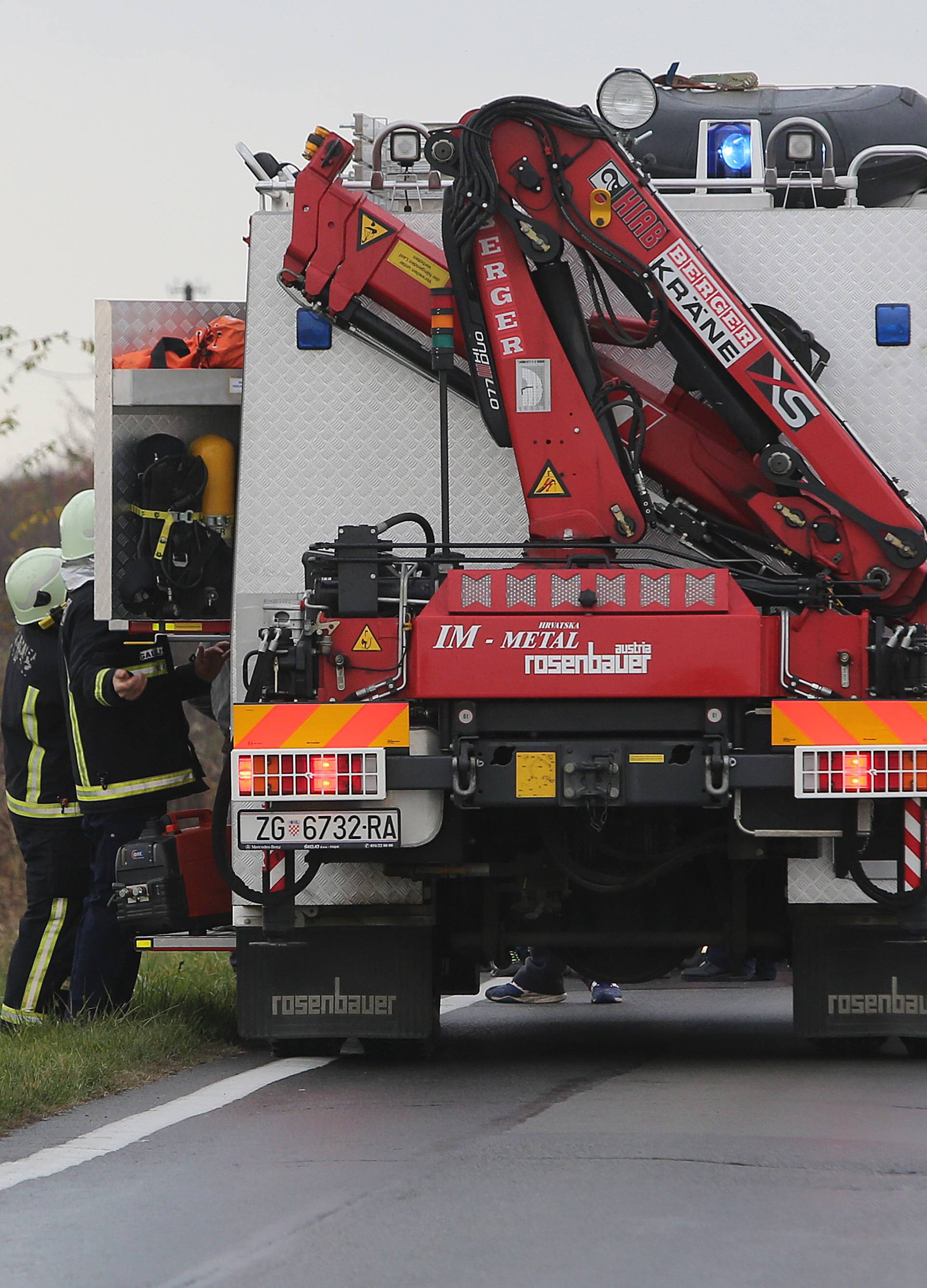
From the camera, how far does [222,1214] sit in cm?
497

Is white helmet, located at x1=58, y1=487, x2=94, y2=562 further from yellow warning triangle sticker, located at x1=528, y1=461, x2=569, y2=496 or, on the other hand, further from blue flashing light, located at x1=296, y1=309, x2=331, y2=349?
yellow warning triangle sticker, located at x1=528, y1=461, x2=569, y2=496

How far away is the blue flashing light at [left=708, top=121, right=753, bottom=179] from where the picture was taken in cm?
851

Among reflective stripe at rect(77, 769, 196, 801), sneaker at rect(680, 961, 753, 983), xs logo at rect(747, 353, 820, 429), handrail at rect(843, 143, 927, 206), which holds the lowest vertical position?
sneaker at rect(680, 961, 753, 983)

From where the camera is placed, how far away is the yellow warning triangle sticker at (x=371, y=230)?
8.31 metres

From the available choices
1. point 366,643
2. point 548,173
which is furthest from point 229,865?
point 548,173

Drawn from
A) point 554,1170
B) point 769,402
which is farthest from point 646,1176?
point 769,402

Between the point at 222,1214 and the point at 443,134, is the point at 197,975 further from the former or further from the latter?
the point at 222,1214

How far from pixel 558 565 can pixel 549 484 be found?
618 millimetres

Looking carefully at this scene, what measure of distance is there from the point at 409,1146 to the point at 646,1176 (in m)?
0.84

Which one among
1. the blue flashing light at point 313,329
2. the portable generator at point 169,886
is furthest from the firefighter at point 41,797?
the blue flashing light at point 313,329

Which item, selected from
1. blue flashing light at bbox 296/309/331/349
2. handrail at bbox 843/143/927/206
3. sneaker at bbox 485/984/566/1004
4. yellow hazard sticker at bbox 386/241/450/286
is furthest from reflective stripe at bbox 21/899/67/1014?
handrail at bbox 843/143/927/206

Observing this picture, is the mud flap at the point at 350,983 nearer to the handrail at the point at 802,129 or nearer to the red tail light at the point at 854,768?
the red tail light at the point at 854,768

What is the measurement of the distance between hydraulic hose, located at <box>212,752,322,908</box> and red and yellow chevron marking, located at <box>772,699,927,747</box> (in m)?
1.70

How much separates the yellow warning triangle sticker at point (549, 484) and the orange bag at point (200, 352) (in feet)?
4.76
